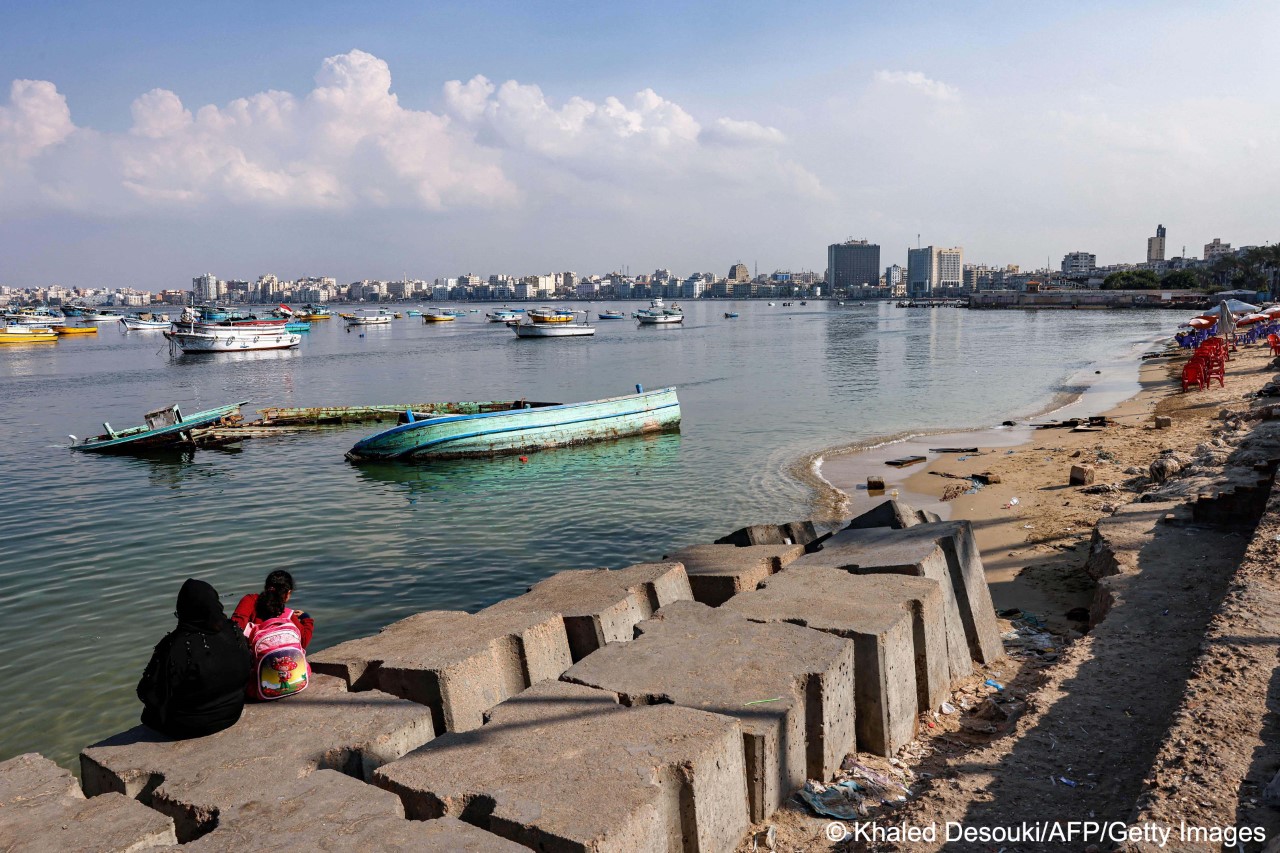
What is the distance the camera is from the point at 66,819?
4141 millimetres

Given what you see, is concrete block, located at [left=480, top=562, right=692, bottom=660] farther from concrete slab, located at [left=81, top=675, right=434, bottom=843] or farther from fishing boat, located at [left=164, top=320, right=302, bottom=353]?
fishing boat, located at [left=164, top=320, right=302, bottom=353]

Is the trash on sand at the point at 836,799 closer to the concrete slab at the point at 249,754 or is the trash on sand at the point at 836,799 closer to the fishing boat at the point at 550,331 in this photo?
the concrete slab at the point at 249,754

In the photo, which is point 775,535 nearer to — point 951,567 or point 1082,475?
point 951,567

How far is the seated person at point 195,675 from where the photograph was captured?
194 inches

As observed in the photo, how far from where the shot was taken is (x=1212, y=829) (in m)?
3.59

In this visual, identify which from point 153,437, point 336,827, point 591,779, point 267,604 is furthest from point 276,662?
Answer: point 153,437

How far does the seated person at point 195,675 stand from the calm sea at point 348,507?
395cm

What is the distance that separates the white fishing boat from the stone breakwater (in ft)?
242

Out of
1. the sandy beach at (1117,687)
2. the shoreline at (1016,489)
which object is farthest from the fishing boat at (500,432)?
the sandy beach at (1117,687)

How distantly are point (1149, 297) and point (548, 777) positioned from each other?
172088 millimetres

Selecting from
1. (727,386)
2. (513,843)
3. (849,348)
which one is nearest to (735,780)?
(513,843)

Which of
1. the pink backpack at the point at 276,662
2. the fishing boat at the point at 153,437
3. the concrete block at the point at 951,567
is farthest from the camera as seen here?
the fishing boat at the point at 153,437

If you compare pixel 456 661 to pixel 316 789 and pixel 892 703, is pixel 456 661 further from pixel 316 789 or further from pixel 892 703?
pixel 892 703

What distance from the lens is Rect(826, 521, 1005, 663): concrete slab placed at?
7.52m
